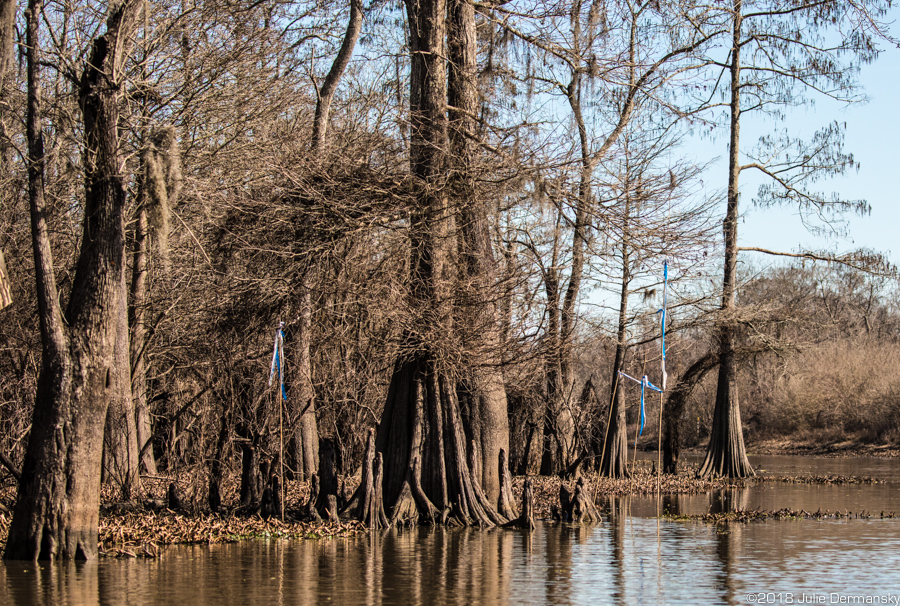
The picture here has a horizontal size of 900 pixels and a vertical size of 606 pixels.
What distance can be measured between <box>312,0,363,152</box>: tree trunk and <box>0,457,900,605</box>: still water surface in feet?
33.1

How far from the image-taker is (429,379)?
15.6 metres

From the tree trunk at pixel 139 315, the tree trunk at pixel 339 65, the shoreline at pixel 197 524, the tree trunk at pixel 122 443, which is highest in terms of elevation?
the tree trunk at pixel 339 65

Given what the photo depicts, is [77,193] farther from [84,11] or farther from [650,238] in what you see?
[650,238]

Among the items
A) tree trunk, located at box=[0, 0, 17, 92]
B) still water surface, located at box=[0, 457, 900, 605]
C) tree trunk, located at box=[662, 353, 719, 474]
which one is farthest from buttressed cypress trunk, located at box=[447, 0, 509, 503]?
tree trunk, located at box=[662, 353, 719, 474]

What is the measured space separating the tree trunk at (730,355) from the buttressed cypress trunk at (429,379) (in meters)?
13.1

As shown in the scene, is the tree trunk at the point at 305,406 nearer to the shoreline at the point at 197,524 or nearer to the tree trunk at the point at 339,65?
the shoreline at the point at 197,524

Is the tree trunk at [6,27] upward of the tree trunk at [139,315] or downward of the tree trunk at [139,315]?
upward

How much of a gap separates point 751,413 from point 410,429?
40749 millimetres

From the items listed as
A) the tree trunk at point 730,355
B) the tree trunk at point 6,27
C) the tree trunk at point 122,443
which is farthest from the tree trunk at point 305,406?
the tree trunk at point 730,355

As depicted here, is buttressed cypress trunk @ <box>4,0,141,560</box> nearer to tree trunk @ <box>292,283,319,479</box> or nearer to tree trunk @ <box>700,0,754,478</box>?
tree trunk @ <box>292,283,319,479</box>

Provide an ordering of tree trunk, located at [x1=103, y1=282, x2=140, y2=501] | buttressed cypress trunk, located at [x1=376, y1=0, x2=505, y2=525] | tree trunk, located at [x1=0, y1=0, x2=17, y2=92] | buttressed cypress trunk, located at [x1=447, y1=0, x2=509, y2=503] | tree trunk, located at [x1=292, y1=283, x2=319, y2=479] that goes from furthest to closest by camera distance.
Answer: tree trunk, located at [x1=292, y1=283, x2=319, y2=479] < tree trunk, located at [x1=103, y1=282, x2=140, y2=501] < buttressed cypress trunk, located at [x1=447, y1=0, x2=509, y2=503] < buttressed cypress trunk, located at [x1=376, y1=0, x2=505, y2=525] < tree trunk, located at [x1=0, y1=0, x2=17, y2=92]

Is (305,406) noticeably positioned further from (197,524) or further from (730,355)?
(730,355)

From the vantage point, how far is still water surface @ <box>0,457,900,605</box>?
9.65m

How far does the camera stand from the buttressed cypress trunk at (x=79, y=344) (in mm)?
11344
